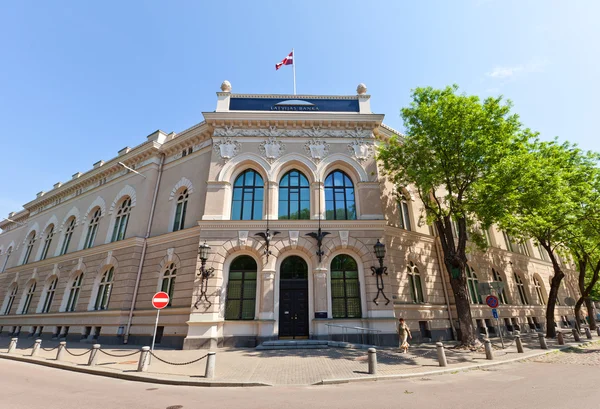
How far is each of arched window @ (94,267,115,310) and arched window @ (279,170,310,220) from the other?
1350cm

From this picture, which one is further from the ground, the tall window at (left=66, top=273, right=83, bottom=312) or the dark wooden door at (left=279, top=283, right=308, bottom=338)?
the tall window at (left=66, top=273, right=83, bottom=312)

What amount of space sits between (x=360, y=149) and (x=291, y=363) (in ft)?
43.8

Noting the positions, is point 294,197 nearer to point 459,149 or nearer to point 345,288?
point 345,288

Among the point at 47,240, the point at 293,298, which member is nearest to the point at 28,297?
the point at 47,240

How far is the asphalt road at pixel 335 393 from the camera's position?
652cm

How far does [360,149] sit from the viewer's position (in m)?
18.7

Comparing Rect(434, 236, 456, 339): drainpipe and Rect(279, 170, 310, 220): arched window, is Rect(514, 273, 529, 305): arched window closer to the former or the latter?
Rect(434, 236, 456, 339): drainpipe

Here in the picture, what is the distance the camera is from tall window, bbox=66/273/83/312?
70.4 feet

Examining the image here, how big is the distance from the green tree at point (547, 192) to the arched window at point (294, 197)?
400 inches

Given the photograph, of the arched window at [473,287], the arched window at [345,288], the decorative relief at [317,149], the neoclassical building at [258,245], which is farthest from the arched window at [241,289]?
the arched window at [473,287]

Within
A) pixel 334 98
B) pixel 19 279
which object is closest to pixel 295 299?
pixel 334 98

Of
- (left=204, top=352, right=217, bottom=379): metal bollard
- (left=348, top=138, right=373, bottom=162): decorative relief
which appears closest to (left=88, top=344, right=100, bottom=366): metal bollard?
(left=204, top=352, right=217, bottom=379): metal bollard

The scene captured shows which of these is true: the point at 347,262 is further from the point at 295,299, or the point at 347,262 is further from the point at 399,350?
the point at 399,350

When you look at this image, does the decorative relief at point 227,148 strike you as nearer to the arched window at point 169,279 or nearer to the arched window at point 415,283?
the arched window at point 169,279
